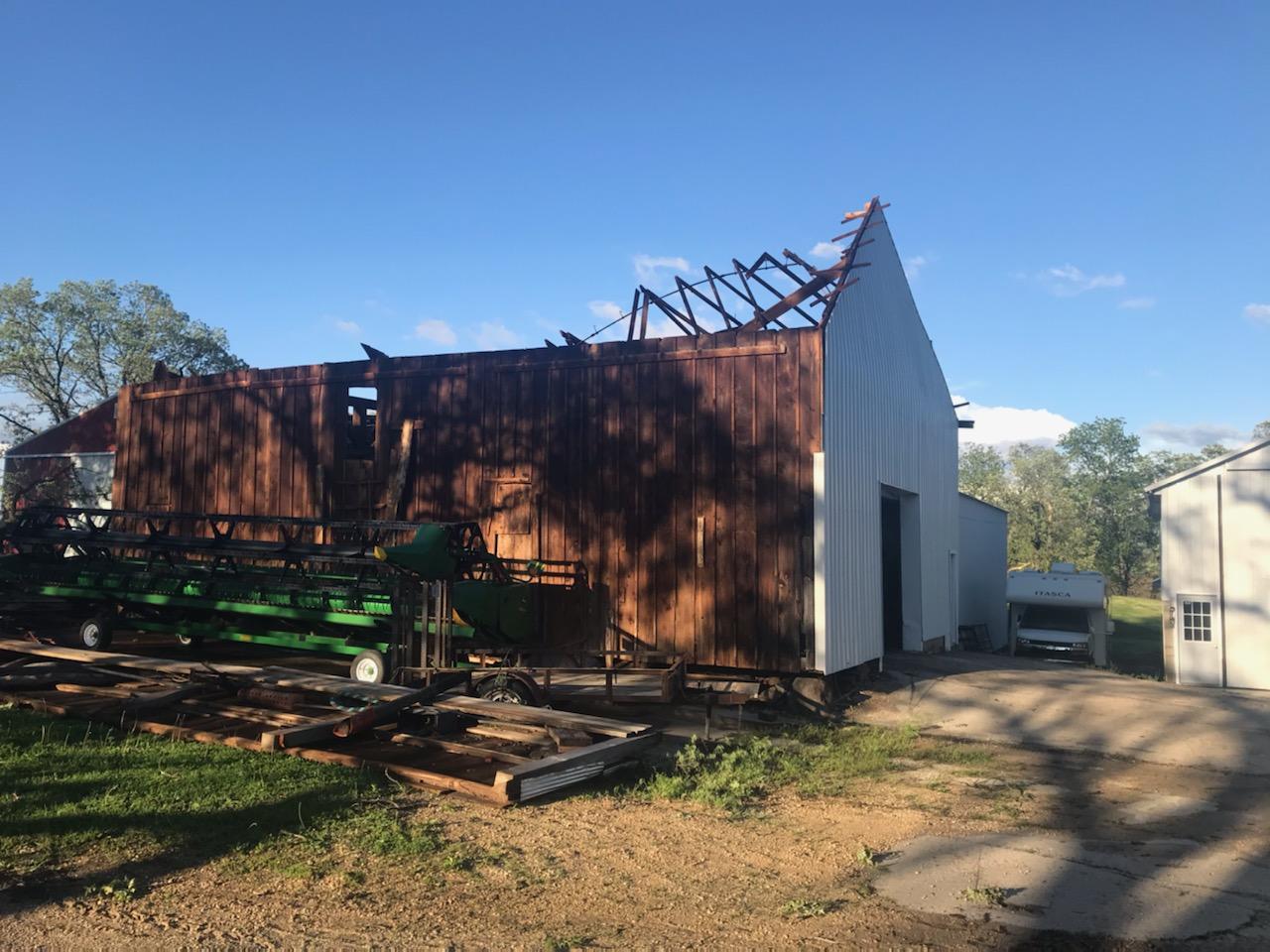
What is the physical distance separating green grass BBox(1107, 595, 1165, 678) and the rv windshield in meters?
1.32

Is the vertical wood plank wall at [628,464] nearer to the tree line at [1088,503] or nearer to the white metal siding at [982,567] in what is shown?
the white metal siding at [982,567]

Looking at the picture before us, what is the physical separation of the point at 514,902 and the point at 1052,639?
2238 cm

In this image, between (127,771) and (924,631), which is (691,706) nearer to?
(127,771)

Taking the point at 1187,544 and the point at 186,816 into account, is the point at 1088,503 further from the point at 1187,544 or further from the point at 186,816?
the point at 186,816

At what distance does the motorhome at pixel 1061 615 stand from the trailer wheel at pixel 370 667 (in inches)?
750

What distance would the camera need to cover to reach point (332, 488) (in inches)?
649

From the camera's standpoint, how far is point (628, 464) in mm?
13727

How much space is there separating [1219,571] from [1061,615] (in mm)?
7831

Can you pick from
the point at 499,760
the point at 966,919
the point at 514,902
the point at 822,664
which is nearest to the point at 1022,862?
the point at 966,919

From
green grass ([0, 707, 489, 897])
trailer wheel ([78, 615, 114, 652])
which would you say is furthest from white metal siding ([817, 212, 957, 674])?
trailer wheel ([78, 615, 114, 652])

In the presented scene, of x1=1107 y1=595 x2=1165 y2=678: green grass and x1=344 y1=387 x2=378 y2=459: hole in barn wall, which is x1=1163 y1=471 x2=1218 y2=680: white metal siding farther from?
x1=344 y1=387 x2=378 y2=459: hole in barn wall

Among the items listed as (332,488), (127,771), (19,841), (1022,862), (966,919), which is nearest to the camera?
(966,919)

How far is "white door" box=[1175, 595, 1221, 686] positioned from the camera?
17.7 meters

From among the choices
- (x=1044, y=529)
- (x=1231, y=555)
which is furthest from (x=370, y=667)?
(x=1044, y=529)
